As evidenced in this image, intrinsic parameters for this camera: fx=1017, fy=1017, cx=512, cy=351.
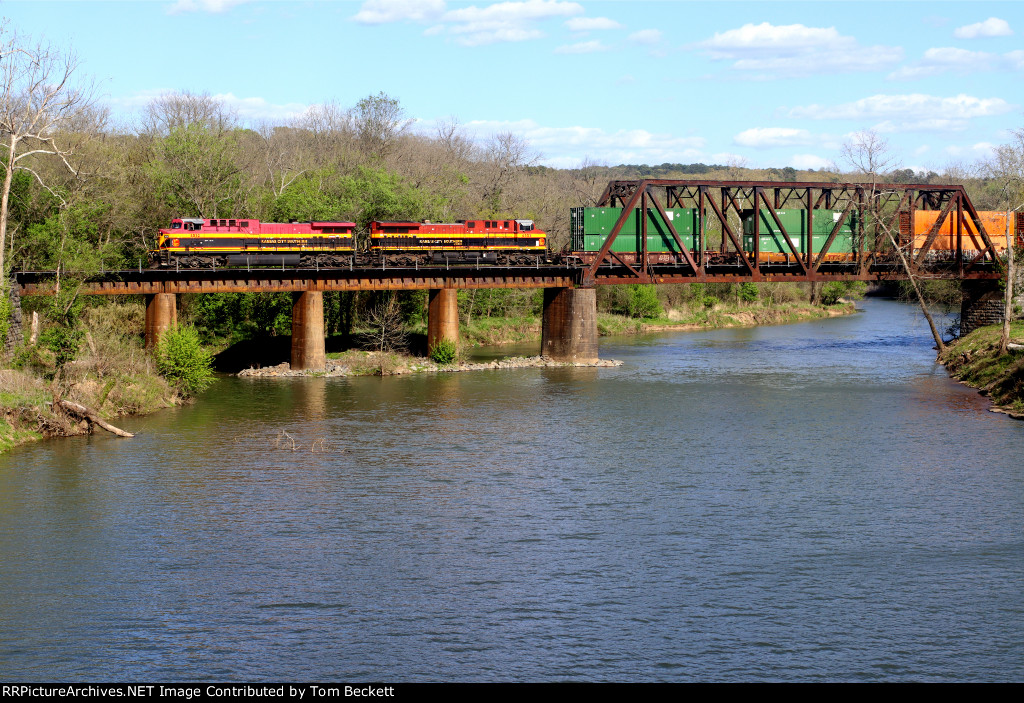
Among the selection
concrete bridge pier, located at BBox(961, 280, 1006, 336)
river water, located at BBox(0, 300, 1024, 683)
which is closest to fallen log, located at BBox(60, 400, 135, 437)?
river water, located at BBox(0, 300, 1024, 683)

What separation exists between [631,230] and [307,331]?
22.9 meters

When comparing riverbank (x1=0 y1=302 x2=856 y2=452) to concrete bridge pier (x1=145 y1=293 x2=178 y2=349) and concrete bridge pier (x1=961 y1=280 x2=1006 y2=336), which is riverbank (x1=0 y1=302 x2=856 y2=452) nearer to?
concrete bridge pier (x1=145 y1=293 x2=178 y2=349)

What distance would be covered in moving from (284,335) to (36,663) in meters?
54.2

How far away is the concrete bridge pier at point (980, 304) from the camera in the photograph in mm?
71625

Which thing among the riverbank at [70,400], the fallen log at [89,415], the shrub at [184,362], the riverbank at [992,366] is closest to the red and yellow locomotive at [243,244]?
the shrub at [184,362]

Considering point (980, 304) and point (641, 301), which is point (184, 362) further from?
point (980, 304)

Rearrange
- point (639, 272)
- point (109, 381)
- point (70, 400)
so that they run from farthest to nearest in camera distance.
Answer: point (639, 272), point (109, 381), point (70, 400)

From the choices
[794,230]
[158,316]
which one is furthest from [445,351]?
[794,230]

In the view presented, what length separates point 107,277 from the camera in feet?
192

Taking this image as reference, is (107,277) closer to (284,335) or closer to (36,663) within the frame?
(284,335)

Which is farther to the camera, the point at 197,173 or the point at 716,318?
the point at 716,318

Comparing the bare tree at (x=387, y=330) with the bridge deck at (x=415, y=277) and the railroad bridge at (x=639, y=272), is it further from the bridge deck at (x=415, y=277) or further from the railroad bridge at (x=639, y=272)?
the bridge deck at (x=415, y=277)

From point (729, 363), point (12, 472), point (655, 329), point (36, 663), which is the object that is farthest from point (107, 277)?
point (655, 329)

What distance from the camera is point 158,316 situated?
58562 millimetres
